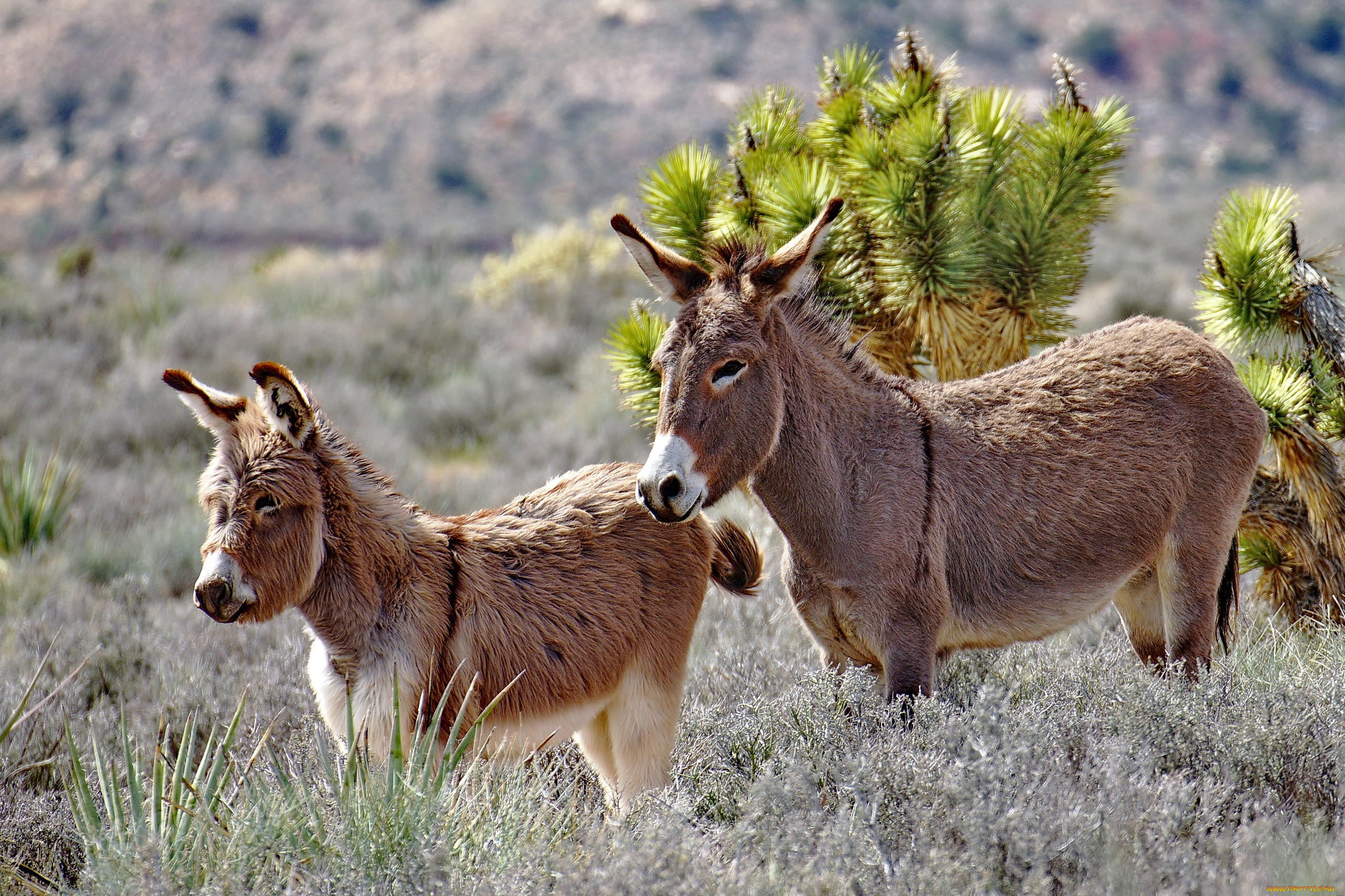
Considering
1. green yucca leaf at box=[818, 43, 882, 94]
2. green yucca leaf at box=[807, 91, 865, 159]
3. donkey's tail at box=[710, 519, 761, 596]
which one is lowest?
donkey's tail at box=[710, 519, 761, 596]

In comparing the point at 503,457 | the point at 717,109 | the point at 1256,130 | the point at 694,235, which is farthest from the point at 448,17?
the point at 694,235

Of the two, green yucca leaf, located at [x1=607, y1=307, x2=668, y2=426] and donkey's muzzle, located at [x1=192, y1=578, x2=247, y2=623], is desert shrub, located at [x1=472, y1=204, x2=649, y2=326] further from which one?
donkey's muzzle, located at [x1=192, y1=578, x2=247, y2=623]

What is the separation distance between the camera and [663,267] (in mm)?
3682

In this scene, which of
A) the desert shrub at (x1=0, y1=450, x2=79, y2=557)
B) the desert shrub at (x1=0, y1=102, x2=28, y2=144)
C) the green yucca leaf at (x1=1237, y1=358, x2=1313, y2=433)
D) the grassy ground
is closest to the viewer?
the grassy ground

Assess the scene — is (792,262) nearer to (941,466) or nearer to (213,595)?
(941,466)

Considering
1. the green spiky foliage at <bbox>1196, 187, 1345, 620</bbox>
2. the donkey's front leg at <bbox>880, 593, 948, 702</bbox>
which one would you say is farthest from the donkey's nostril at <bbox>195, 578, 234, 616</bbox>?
the green spiky foliage at <bbox>1196, 187, 1345, 620</bbox>

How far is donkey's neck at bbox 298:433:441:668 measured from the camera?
3.48 metres

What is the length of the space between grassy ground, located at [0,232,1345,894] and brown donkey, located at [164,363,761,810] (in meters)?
0.28

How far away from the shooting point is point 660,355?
11.6ft

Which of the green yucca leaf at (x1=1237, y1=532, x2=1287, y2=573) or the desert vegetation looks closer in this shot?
the desert vegetation

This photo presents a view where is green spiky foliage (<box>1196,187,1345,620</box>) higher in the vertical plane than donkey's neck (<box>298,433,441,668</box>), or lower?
lower

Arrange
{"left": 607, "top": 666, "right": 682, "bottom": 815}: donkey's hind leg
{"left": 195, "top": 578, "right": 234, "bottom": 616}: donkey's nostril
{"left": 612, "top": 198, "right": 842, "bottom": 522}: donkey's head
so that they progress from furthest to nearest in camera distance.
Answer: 1. {"left": 607, "top": 666, "right": 682, "bottom": 815}: donkey's hind leg
2. {"left": 612, "top": 198, "right": 842, "bottom": 522}: donkey's head
3. {"left": 195, "top": 578, "right": 234, "bottom": 616}: donkey's nostril

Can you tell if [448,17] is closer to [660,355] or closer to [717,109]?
[717,109]

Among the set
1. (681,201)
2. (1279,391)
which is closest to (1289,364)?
(1279,391)
